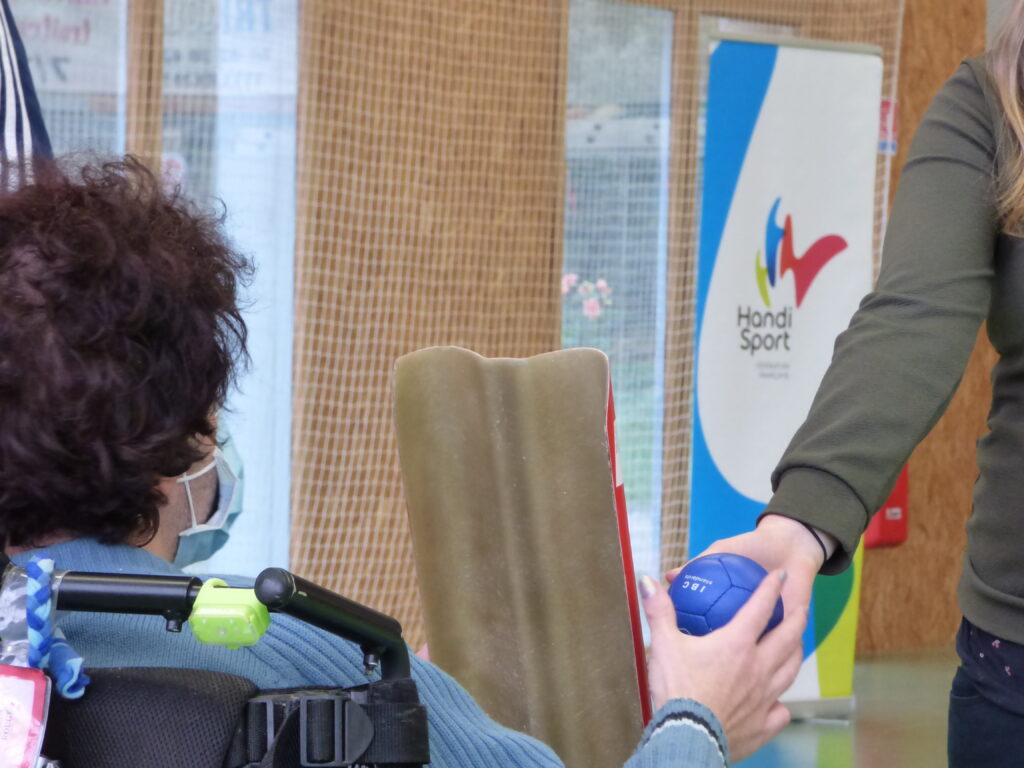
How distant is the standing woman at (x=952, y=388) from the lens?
42.5 inches

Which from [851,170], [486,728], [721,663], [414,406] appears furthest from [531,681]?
[851,170]

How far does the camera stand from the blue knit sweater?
905mm

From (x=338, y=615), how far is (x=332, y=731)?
83 mm

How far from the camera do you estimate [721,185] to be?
3.82 metres

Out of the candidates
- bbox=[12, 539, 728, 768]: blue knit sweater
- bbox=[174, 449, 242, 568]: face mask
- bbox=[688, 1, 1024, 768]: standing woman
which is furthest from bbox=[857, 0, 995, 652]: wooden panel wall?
bbox=[12, 539, 728, 768]: blue knit sweater

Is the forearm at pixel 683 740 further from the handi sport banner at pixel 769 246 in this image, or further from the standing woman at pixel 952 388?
the handi sport banner at pixel 769 246

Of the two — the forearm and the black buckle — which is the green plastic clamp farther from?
the forearm

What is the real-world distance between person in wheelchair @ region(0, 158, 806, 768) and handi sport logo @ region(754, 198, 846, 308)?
115 inches

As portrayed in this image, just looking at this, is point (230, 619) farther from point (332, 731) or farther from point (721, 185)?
point (721, 185)

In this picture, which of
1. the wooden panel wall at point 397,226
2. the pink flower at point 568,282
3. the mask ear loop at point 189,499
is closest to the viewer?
the mask ear loop at point 189,499

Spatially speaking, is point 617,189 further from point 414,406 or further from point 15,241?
point 15,241

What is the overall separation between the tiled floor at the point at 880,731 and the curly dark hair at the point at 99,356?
120 inches

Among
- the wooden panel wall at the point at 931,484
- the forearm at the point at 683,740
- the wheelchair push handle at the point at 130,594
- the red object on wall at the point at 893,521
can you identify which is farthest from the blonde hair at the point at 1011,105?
the wooden panel wall at the point at 931,484

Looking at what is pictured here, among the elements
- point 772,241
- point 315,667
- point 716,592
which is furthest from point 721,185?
point 315,667
